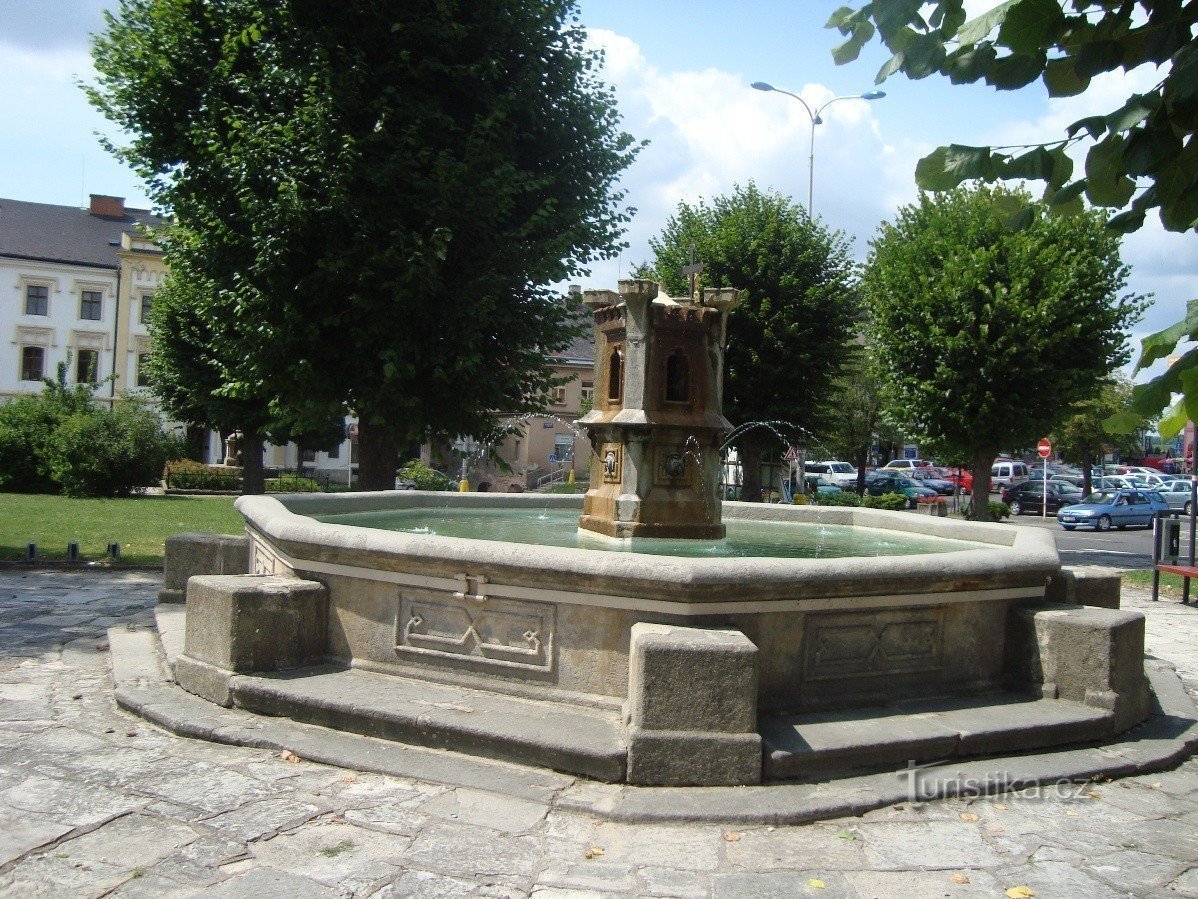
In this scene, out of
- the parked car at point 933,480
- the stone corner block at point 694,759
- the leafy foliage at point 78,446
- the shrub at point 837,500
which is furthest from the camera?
the parked car at point 933,480

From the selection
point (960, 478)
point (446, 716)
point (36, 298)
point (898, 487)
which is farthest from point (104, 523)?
point (36, 298)

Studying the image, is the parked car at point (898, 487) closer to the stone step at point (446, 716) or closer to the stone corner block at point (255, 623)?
the stone corner block at point (255, 623)

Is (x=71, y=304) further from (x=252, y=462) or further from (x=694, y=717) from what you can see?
(x=694, y=717)

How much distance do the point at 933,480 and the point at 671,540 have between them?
45621mm

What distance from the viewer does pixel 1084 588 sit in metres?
6.80

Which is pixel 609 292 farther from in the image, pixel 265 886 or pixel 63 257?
pixel 63 257

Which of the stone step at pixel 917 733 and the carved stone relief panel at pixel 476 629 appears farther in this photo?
the carved stone relief panel at pixel 476 629

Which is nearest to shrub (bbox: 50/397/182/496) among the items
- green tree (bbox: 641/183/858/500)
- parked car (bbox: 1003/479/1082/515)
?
green tree (bbox: 641/183/858/500)

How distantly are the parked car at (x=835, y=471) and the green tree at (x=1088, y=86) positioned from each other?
44.2 m

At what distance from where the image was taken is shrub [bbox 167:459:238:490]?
119ft

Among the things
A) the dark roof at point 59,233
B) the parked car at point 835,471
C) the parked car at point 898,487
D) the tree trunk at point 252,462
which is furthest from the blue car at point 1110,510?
the dark roof at point 59,233

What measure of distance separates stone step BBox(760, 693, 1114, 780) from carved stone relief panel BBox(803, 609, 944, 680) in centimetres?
22

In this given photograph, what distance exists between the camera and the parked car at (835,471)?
47.4 meters

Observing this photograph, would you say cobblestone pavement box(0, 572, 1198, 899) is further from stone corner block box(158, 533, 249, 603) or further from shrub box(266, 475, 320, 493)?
shrub box(266, 475, 320, 493)
